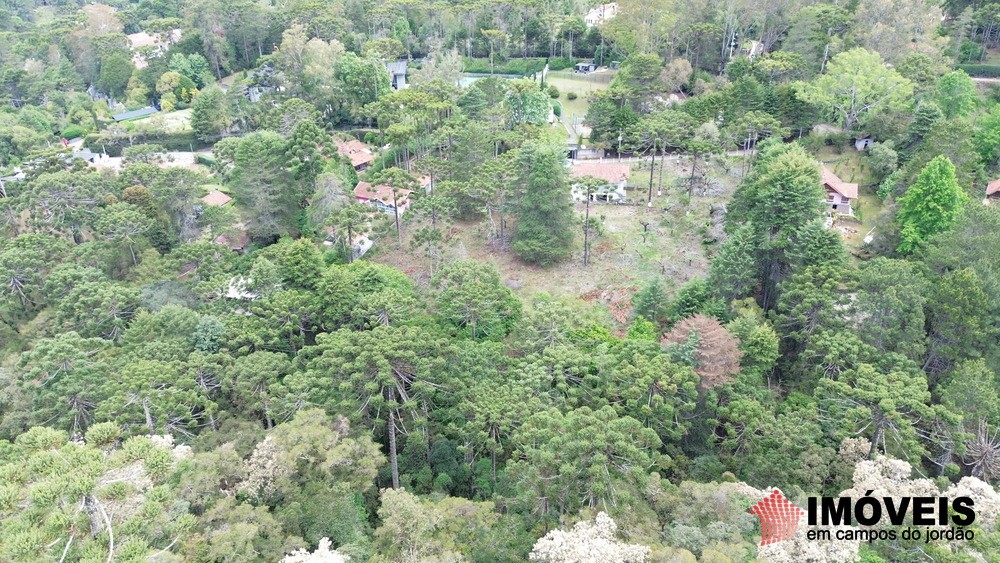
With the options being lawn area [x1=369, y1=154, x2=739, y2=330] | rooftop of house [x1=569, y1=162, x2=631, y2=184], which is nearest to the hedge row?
rooftop of house [x1=569, y1=162, x2=631, y2=184]

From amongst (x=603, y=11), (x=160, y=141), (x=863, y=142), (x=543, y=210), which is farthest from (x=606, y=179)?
(x=160, y=141)

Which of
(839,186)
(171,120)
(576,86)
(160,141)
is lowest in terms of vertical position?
(160,141)

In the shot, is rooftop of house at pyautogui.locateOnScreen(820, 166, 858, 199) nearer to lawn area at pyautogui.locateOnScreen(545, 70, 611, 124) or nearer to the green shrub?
lawn area at pyautogui.locateOnScreen(545, 70, 611, 124)

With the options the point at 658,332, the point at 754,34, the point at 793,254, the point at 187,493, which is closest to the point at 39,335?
the point at 187,493

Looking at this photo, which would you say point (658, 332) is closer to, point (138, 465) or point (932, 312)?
point (932, 312)

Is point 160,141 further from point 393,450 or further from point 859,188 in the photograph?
point 859,188

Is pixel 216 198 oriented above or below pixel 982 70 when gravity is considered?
below
